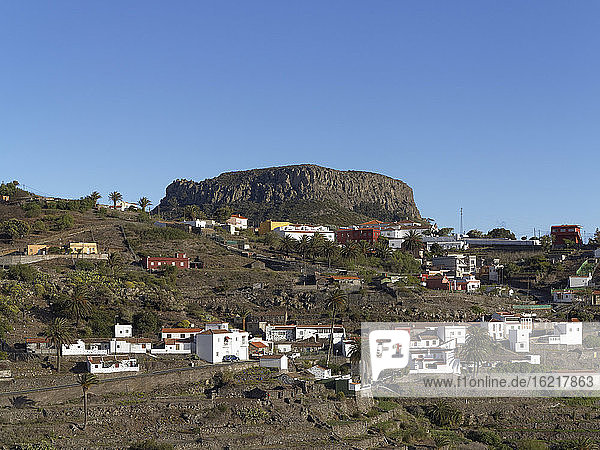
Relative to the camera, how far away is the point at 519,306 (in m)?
64.6

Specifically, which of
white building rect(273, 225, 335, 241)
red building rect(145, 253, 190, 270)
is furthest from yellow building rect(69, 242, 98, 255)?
white building rect(273, 225, 335, 241)

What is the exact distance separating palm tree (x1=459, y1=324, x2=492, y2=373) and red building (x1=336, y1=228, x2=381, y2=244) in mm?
37752

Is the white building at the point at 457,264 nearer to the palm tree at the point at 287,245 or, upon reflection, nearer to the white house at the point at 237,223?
the palm tree at the point at 287,245

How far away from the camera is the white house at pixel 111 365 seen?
37.5 metres

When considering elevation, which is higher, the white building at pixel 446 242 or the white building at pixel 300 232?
the white building at pixel 300 232

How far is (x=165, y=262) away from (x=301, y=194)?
85.0m

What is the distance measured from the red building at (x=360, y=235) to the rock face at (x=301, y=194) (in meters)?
43.1

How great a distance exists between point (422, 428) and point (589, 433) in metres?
8.55

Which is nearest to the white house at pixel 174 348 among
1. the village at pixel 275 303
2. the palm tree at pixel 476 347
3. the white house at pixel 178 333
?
the village at pixel 275 303

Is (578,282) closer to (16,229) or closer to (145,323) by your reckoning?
(145,323)

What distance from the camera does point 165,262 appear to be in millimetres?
→ 67625

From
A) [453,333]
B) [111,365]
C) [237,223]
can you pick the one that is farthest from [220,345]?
[237,223]

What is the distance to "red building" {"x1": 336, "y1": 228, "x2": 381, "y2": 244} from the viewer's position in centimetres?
9212

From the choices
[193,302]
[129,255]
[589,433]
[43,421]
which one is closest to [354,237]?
[129,255]
